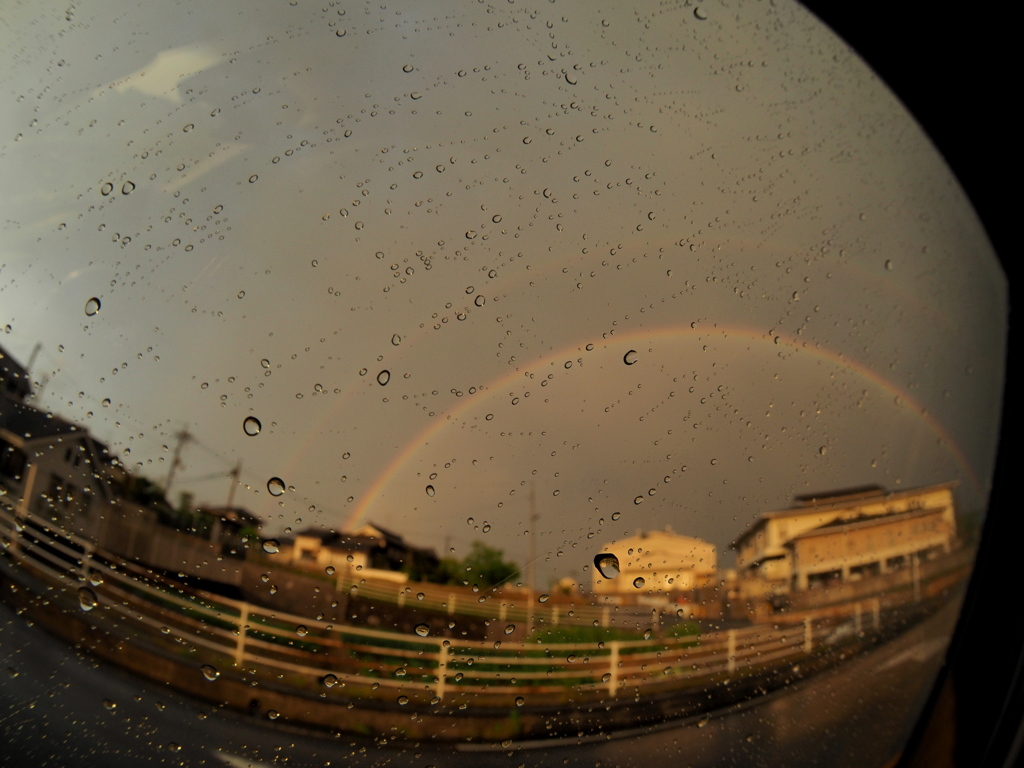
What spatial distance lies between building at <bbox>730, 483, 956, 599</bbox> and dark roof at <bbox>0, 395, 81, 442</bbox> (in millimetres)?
857

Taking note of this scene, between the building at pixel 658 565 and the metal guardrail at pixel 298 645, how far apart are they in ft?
0.26

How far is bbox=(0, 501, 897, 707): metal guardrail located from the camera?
693 millimetres

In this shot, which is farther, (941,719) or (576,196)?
(941,719)

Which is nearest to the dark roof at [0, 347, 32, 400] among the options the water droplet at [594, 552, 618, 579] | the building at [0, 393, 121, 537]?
the building at [0, 393, 121, 537]

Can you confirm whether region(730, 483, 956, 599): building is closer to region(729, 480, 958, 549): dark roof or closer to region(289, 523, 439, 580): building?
region(729, 480, 958, 549): dark roof

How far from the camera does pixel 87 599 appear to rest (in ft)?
2.41

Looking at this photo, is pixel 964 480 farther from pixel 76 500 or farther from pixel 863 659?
pixel 76 500

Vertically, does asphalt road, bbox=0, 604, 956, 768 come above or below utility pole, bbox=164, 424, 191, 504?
below

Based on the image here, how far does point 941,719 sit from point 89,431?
5.32 ft

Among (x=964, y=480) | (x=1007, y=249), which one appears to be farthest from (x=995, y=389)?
(x=1007, y=249)

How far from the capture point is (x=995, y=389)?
1.55m

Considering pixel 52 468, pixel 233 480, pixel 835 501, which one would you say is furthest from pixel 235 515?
pixel 835 501

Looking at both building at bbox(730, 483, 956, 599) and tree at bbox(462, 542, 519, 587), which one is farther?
building at bbox(730, 483, 956, 599)

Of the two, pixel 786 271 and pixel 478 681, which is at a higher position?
pixel 786 271
